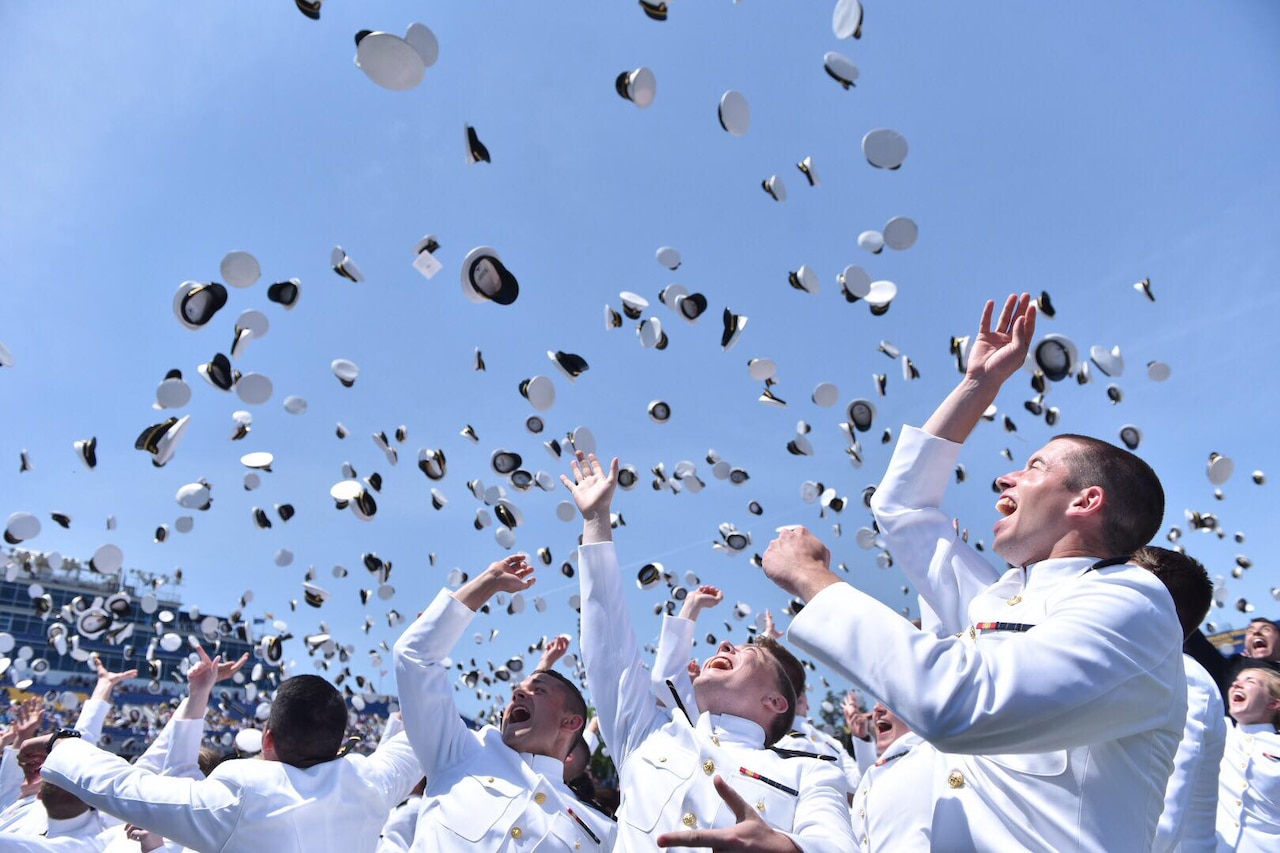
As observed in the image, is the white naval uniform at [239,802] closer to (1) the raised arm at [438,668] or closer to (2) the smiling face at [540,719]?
(1) the raised arm at [438,668]

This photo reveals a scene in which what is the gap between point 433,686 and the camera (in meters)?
4.12

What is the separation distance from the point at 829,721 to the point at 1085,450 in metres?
43.6

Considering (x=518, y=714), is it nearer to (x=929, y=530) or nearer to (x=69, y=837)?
(x=929, y=530)

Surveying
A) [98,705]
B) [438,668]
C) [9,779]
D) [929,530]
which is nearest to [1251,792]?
[929,530]

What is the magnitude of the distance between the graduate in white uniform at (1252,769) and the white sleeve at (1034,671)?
461 cm

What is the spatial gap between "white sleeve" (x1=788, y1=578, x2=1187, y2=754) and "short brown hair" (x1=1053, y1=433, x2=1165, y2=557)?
1.42ft

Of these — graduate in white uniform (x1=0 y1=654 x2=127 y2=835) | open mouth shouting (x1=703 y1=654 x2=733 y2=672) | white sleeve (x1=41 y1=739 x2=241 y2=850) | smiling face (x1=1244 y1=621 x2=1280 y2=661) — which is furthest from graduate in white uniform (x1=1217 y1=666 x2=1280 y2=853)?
graduate in white uniform (x1=0 y1=654 x2=127 y2=835)

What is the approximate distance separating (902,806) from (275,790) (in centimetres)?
294

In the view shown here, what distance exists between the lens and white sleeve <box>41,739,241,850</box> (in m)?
3.72

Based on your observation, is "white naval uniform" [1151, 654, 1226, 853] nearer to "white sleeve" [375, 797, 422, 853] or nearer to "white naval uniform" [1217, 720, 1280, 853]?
"white naval uniform" [1217, 720, 1280, 853]

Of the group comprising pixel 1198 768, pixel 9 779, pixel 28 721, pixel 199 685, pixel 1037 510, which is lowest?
pixel 9 779

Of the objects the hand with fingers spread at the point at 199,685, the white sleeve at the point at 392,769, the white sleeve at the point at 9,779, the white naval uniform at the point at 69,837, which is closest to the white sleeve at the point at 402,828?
the white sleeve at the point at 392,769

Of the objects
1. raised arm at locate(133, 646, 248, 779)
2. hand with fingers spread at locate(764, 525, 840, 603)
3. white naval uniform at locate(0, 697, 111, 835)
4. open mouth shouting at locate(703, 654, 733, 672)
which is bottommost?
white naval uniform at locate(0, 697, 111, 835)

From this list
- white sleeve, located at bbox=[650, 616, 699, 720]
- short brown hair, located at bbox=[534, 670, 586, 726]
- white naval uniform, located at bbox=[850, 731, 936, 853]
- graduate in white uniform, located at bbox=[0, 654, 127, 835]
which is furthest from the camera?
graduate in white uniform, located at bbox=[0, 654, 127, 835]
